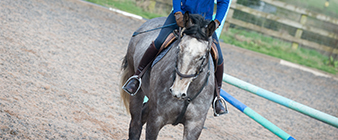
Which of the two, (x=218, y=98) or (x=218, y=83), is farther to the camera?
(x=218, y=83)

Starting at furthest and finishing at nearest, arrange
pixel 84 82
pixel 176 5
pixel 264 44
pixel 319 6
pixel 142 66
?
1. pixel 319 6
2. pixel 264 44
3. pixel 84 82
4. pixel 142 66
5. pixel 176 5

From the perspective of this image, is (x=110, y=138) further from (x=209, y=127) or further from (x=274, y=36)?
(x=274, y=36)

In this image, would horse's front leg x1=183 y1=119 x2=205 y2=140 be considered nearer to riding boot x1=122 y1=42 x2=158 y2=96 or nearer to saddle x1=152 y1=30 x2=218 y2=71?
saddle x1=152 y1=30 x2=218 y2=71

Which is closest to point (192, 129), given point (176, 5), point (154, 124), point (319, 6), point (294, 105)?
point (154, 124)

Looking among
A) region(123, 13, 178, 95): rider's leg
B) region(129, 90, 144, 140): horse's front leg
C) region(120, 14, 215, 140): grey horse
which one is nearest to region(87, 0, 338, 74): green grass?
region(129, 90, 144, 140): horse's front leg

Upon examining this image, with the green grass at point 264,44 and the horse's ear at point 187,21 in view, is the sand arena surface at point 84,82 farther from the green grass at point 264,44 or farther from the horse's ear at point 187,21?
the horse's ear at point 187,21

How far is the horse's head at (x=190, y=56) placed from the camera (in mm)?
2367

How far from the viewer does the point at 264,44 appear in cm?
1288

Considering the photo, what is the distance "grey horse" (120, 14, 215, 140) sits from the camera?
2383 millimetres

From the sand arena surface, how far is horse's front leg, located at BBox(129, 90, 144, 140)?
36cm

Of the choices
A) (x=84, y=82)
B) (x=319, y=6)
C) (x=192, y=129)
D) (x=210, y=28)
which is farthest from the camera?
(x=319, y=6)

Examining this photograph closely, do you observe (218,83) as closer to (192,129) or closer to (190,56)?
(192,129)

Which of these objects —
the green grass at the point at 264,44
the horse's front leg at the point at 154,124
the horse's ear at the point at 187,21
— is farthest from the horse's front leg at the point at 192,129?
the green grass at the point at 264,44

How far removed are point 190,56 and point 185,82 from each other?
204mm
